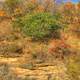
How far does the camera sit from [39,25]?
682 inches

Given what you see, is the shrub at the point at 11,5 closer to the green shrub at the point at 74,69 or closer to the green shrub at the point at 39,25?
the green shrub at the point at 39,25

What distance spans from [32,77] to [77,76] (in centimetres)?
279

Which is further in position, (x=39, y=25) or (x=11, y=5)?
(x=11, y=5)

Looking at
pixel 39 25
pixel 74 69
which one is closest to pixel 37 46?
pixel 39 25

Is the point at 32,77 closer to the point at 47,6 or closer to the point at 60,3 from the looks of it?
the point at 47,6

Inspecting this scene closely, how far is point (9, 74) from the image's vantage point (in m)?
10.3

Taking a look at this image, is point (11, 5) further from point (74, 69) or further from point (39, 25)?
point (74, 69)

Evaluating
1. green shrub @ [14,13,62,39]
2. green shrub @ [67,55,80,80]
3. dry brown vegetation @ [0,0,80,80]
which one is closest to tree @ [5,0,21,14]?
dry brown vegetation @ [0,0,80,80]

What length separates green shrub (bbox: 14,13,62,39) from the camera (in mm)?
17078

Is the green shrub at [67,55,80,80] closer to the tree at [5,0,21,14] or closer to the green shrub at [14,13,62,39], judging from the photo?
the green shrub at [14,13,62,39]

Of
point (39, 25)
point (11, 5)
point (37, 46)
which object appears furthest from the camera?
point (11, 5)

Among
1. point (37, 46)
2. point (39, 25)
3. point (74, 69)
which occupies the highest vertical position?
point (39, 25)

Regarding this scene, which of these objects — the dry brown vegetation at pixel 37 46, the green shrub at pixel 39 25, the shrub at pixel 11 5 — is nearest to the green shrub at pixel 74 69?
the dry brown vegetation at pixel 37 46

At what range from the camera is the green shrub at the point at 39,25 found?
1708cm
